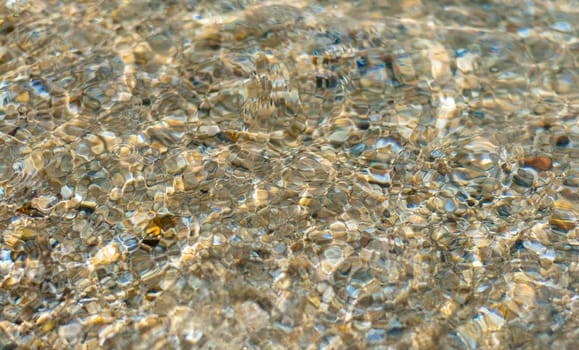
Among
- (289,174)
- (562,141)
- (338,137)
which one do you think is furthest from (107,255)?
(562,141)

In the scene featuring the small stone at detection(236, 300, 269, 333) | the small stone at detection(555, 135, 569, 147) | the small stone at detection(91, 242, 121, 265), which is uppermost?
the small stone at detection(555, 135, 569, 147)

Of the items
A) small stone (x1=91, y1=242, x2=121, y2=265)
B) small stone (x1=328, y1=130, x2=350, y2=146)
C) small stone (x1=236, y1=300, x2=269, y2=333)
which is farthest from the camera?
small stone (x1=328, y1=130, x2=350, y2=146)

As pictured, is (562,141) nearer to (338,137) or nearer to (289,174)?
(338,137)

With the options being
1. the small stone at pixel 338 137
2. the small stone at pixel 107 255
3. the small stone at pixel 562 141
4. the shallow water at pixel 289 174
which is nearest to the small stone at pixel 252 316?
the shallow water at pixel 289 174

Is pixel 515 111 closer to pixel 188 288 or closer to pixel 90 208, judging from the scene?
pixel 188 288

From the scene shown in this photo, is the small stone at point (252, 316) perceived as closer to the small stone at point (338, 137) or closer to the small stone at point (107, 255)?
the small stone at point (107, 255)

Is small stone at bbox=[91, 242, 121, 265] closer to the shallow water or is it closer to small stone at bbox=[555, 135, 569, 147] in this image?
the shallow water

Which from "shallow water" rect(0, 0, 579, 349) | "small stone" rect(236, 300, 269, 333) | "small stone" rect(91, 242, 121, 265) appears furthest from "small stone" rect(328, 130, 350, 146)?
"small stone" rect(91, 242, 121, 265)

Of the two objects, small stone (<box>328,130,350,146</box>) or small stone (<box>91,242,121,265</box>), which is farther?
small stone (<box>328,130,350,146</box>)
